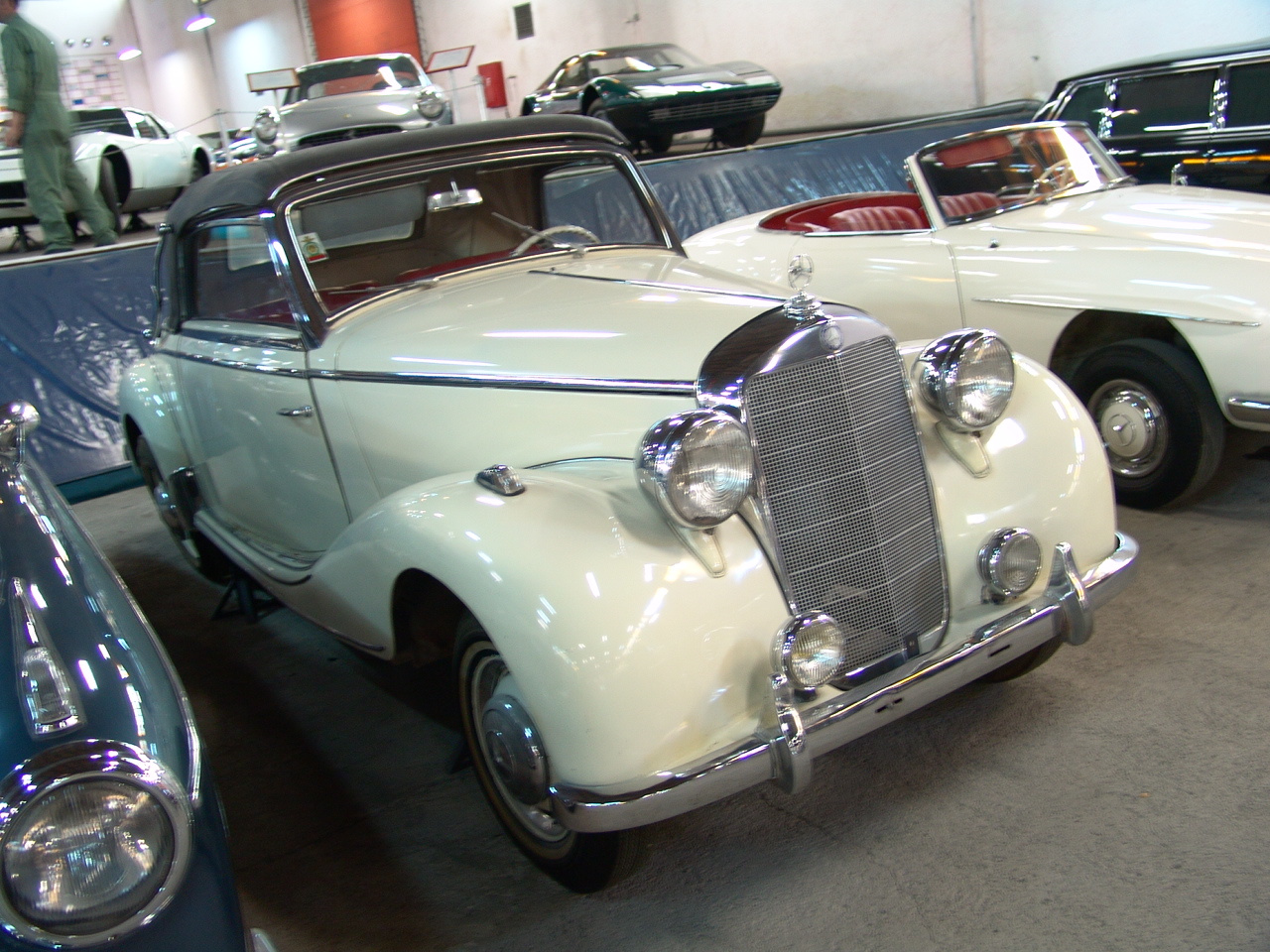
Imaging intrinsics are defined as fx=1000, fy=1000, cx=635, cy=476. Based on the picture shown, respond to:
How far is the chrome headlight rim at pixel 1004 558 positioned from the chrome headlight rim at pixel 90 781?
155 centimetres

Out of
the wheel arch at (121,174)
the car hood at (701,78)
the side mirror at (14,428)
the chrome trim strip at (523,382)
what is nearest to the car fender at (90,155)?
the wheel arch at (121,174)

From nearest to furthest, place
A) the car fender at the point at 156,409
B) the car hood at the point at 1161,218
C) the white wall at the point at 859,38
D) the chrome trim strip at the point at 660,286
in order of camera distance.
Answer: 1. the chrome trim strip at the point at 660,286
2. the car hood at the point at 1161,218
3. the car fender at the point at 156,409
4. the white wall at the point at 859,38

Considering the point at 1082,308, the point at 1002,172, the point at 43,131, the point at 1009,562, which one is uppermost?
the point at 43,131

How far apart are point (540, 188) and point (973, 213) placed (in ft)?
6.16

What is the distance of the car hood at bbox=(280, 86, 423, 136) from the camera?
1010cm

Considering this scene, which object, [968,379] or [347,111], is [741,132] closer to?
[347,111]

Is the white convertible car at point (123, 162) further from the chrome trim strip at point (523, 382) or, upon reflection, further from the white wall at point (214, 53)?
the white wall at point (214, 53)

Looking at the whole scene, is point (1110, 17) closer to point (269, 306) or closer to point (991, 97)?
point (991, 97)

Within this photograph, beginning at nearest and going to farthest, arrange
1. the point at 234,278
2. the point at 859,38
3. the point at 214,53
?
the point at 234,278 → the point at 859,38 → the point at 214,53

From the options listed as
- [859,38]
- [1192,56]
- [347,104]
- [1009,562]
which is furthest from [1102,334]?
[859,38]

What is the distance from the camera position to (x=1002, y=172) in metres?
4.25

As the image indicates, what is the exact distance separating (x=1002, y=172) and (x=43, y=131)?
576 cm

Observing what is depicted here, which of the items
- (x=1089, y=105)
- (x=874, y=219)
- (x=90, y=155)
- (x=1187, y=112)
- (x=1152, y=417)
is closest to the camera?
(x=1152, y=417)

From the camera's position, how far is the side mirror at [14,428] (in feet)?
7.21
